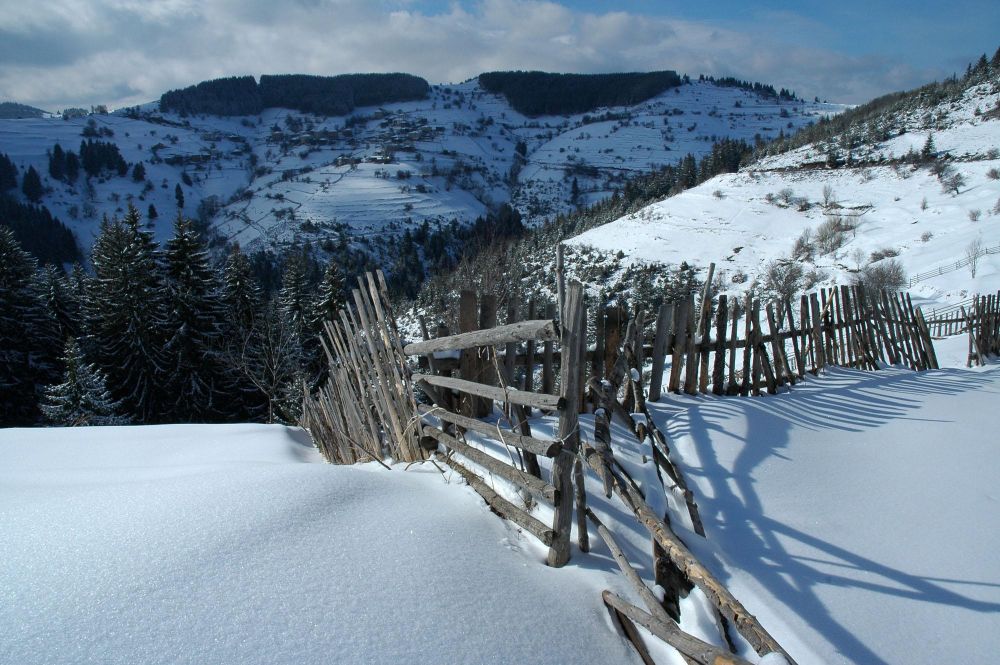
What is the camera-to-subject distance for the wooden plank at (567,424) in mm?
2320

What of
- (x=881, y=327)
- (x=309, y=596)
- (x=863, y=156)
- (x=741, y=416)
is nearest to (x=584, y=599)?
(x=309, y=596)

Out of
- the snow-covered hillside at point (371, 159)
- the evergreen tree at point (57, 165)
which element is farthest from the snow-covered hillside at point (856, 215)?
the evergreen tree at point (57, 165)

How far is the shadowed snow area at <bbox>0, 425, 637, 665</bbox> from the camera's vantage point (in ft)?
4.75

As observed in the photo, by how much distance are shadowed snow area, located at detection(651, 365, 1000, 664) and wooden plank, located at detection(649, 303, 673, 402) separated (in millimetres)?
541

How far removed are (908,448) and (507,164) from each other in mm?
170816

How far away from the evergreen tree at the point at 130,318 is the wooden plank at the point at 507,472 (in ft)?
66.9

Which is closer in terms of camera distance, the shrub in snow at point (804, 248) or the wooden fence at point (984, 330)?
the wooden fence at point (984, 330)

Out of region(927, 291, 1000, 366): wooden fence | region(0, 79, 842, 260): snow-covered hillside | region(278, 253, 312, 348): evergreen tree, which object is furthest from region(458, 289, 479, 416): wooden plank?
region(0, 79, 842, 260): snow-covered hillside

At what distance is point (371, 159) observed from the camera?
15275 centimetres

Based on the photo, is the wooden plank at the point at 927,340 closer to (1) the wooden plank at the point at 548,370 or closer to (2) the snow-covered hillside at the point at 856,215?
(1) the wooden plank at the point at 548,370

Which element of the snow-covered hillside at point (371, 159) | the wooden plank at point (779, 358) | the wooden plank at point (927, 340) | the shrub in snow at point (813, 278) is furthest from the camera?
the snow-covered hillside at point (371, 159)

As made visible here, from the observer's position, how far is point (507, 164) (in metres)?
164

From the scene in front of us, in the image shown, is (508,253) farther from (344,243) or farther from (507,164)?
(507,164)

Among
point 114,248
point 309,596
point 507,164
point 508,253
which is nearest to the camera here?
point 309,596
